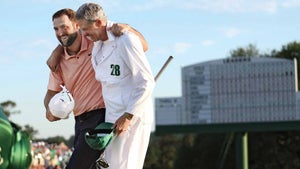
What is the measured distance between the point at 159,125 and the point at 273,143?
53.6 ft

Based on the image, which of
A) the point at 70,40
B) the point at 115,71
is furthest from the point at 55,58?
the point at 115,71

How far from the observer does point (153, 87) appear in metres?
4.81

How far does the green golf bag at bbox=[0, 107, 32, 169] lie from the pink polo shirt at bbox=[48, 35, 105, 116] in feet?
7.52

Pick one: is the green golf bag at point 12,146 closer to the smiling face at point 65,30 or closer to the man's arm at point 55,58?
the smiling face at point 65,30

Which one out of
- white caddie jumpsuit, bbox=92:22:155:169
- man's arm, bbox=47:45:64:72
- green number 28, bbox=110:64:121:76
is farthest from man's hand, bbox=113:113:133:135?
man's arm, bbox=47:45:64:72

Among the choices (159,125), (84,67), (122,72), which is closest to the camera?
(122,72)

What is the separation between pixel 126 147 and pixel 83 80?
1.96ft

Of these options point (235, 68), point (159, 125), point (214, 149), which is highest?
point (235, 68)

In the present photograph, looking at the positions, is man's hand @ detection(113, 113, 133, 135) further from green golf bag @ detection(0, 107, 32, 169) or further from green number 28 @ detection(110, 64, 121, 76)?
green golf bag @ detection(0, 107, 32, 169)

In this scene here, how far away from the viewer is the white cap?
501 centimetres

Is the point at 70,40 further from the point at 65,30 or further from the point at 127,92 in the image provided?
the point at 127,92

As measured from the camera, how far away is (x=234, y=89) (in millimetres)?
36062

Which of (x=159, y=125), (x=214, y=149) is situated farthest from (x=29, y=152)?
(x=214, y=149)

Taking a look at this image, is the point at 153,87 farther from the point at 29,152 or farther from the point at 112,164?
the point at 29,152
